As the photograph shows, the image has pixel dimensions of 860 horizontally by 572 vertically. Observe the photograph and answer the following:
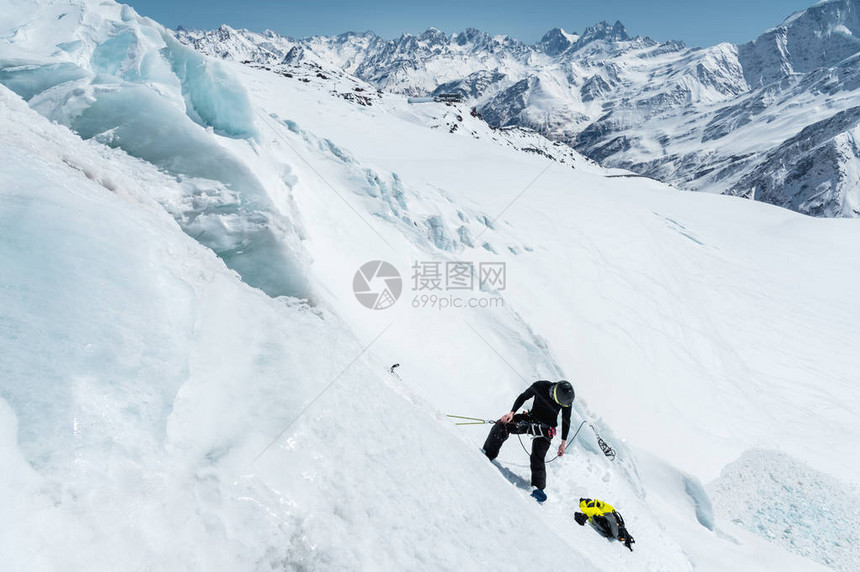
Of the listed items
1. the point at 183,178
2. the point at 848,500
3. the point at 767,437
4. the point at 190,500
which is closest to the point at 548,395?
the point at 190,500

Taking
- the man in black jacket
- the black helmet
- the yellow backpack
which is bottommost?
the yellow backpack

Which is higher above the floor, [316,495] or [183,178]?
[183,178]

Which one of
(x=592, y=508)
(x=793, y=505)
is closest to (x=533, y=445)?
(x=592, y=508)

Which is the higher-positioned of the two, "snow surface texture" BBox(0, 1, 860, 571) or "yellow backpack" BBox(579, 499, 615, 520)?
"snow surface texture" BBox(0, 1, 860, 571)

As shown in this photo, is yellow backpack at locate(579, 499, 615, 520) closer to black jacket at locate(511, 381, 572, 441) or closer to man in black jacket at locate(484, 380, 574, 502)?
man in black jacket at locate(484, 380, 574, 502)

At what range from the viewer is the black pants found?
619 cm

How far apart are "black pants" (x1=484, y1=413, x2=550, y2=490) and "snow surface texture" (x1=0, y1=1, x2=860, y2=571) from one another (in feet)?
1.06

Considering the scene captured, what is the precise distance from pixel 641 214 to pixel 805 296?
11.7m

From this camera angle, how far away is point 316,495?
3281 millimetres

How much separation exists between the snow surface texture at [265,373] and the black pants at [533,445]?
1.06ft

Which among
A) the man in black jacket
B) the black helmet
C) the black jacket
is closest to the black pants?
the man in black jacket

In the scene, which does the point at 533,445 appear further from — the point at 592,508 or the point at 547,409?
the point at 592,508

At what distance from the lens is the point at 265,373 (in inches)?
157

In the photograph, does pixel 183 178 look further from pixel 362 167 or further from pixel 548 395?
pixel 362 167
